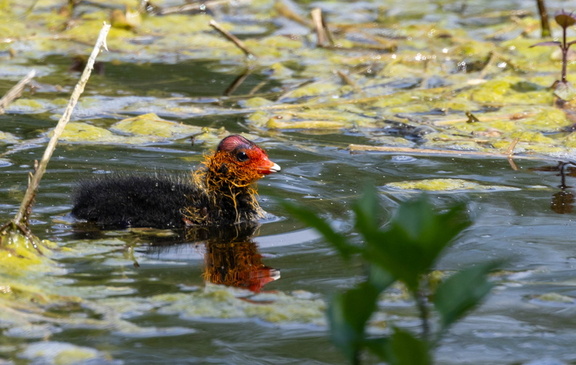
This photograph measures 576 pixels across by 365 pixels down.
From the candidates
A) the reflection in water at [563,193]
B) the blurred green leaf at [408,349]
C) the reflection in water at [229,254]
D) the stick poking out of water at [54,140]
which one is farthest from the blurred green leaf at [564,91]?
the blurred green leaf at [408,349]

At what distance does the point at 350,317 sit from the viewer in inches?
77.5

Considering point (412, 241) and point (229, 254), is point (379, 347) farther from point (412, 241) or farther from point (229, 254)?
point (229, 254)

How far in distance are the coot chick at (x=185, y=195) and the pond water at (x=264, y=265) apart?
147 mm

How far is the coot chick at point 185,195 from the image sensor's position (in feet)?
14.7

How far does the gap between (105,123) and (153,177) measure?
1879mm

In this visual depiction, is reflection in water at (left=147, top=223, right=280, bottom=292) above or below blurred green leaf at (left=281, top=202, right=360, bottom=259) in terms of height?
below

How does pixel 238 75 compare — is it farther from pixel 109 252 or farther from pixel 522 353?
pixel 522 353

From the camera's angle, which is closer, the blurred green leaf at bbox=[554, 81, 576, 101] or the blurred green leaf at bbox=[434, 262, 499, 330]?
the blurred green leaf at bbox=[434, 262, 499, 330]

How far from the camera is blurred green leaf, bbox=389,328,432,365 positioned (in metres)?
1.86

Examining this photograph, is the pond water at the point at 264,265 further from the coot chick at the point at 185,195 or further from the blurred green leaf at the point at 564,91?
the blurred green leaf at the point at 564,91

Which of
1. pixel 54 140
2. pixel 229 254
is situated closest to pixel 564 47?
pixel 229 254

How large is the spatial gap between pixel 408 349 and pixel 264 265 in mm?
1962

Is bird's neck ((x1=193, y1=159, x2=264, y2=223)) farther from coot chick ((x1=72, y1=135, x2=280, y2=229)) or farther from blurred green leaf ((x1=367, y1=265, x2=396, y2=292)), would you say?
blurred green leaf ((x1=367, y1=265, x2=396, y2=292))

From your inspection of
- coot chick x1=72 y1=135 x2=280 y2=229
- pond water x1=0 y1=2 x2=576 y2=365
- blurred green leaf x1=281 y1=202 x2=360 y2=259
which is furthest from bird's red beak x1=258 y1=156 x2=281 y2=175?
blurred green leaf x1=281 y1=202 x2=360 y2=259
